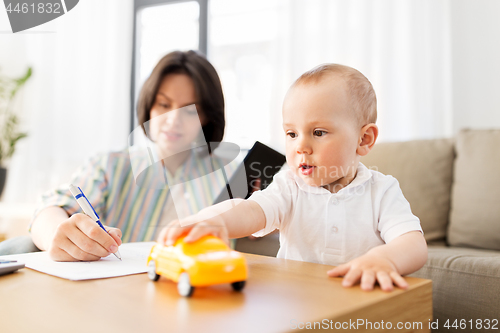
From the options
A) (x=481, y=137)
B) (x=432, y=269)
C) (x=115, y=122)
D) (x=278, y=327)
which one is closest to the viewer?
(x=278, y=327)

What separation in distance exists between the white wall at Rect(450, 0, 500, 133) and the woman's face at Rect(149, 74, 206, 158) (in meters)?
1.74

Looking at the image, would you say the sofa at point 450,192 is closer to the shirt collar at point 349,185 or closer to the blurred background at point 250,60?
the shirt collar at point 349,185

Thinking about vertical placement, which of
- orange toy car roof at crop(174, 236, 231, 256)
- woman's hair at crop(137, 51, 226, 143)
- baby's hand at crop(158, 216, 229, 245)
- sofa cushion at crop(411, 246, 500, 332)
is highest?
woman's hair at crop(137, 51, 226, 143)

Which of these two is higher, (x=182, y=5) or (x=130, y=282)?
(x=182, y=5)

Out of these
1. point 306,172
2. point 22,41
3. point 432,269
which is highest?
point 22,41

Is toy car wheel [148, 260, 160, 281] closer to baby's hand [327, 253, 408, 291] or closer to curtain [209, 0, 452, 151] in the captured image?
baby's hand [327, 253, 408, 291]

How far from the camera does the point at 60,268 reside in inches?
20.7

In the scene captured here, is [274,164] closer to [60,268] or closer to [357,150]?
[357,150]

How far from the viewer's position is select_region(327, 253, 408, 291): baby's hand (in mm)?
404

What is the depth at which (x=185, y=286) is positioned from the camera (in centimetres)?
37

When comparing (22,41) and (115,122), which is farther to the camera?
(115,122)

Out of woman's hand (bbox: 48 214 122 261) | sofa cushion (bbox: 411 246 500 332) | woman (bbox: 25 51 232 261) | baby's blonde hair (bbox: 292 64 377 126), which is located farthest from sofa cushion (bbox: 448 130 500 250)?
woman's hand (bbox: 48 214 122 261)

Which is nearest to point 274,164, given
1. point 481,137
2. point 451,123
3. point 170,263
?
point 170,263

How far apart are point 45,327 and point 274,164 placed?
37cm
